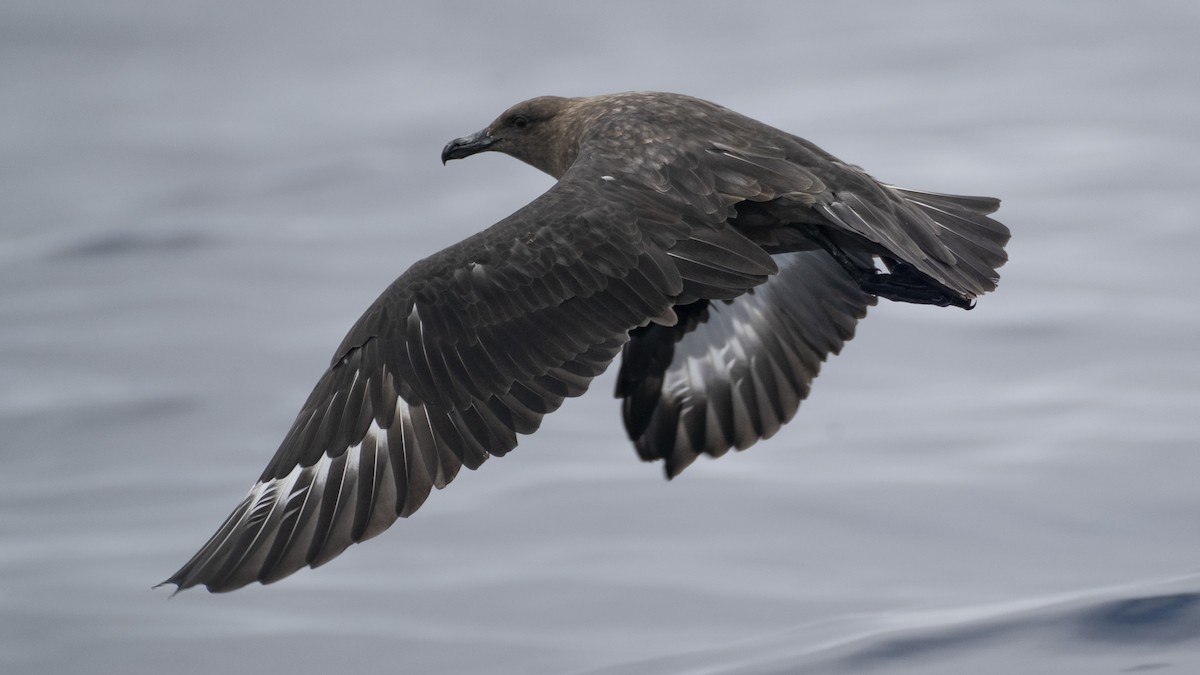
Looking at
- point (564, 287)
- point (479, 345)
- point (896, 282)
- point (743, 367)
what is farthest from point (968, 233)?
point (479, 345)

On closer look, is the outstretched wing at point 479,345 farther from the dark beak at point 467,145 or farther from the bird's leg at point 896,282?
the dark beak at point 467,145

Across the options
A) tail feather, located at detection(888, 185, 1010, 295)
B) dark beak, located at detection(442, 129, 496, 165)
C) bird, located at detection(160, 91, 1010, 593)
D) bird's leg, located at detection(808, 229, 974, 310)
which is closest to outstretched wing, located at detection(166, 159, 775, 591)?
bird, located at detection(160, 91, 1010, 593)

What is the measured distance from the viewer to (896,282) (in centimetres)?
668

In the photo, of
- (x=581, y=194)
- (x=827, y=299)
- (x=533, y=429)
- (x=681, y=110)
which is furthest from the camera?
(x=827, y=299)

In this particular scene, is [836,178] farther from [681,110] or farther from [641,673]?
[641,673]

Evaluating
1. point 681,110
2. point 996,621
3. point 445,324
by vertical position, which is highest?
point 681,110

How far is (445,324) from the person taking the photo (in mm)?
6062

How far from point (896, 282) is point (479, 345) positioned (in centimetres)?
152

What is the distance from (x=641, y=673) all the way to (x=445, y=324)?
12.3ft

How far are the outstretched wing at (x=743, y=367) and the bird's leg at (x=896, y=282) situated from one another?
449mm

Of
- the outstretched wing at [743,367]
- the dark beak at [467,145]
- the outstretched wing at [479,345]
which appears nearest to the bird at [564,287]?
the outstretched wing at [479,345]

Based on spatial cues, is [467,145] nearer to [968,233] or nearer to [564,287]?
[564,287]

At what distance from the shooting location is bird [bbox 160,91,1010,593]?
19.1 ft

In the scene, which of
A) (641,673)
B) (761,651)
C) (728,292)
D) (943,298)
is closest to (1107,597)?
(761,651)
